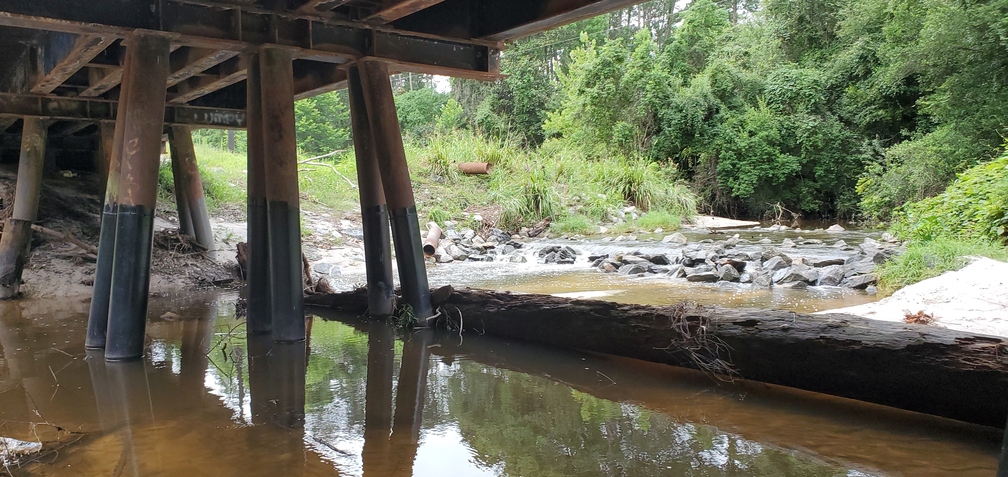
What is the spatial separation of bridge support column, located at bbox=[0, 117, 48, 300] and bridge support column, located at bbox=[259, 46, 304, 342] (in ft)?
16.9

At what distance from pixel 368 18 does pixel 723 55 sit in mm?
24915

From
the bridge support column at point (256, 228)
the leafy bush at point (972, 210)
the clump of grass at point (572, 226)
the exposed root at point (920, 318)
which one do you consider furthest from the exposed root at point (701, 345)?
the clump of grass at point (572, 226)

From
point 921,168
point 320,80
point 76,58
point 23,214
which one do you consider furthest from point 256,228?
→ point 921,168

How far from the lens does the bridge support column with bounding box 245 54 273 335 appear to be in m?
6.49

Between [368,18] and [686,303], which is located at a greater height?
[368,18]

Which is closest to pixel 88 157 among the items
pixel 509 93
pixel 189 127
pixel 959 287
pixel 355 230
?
pixel 189 127

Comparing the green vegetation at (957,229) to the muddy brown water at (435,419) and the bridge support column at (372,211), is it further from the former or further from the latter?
the bridge support column at (372,211)

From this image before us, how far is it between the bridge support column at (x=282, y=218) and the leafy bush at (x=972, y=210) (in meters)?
9.10

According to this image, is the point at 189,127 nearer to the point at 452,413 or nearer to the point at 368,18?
the point at 368,18

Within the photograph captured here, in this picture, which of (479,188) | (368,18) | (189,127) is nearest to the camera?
(368,18)

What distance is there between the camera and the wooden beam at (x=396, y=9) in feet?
20.3

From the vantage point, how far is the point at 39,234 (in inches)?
400

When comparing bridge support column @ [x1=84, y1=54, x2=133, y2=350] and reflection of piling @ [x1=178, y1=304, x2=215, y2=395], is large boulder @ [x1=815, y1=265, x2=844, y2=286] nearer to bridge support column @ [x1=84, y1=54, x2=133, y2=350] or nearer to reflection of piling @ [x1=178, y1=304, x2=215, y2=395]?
reflection of piling @ [x1=178, y1=304, x2=215, y2=395]

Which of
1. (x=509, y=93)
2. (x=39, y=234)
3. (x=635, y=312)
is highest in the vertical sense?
(x=509, y=93)
